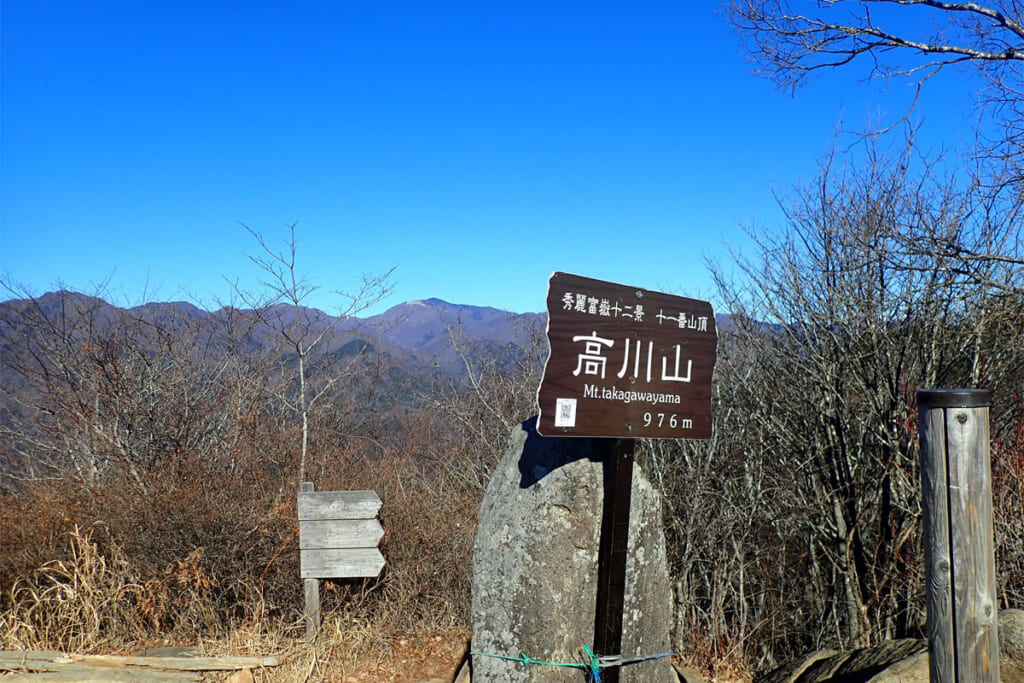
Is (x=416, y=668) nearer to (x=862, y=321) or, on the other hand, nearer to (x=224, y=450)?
(x=224, y=450)

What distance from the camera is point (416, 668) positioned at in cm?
520

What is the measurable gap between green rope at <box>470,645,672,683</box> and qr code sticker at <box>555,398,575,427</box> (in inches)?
41.9

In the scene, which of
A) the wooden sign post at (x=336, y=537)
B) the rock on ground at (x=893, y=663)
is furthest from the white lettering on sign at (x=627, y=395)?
the wooden sign post at (x=336, y=537)

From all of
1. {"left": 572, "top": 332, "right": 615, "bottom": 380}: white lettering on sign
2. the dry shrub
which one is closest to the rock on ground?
{"left": 572, "top": 332, "right": 615, "bottom": 380}: white lettering on sign

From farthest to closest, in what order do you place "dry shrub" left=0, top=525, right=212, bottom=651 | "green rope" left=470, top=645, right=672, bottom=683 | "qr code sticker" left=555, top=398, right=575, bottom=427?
"dry shrub" left=0, top=525, right=212, bottom=651 → "green rope" left=470, top=645, right=672, bottom=683 → "qr code sticker" left=555, top=398, right=575, bottom=427

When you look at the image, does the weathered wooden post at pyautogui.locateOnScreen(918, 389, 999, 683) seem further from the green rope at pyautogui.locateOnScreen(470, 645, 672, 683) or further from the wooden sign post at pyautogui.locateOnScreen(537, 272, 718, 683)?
the green rope at pyautogui.locateOnScreen(470, 645, 672, 683)

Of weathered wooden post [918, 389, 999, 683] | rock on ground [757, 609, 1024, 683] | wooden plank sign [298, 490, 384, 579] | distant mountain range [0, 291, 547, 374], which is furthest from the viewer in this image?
distant mountain range [0, 291, 547, 374]

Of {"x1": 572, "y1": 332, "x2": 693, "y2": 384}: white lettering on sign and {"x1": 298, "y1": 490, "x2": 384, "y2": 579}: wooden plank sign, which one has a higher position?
{"x1": 572, "y1": 332, "x2": 693, "y2": 384}: white lettering on sign

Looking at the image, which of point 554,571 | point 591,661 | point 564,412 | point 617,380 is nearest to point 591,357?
point 617,380

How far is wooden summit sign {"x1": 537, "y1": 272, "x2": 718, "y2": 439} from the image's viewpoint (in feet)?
9.75

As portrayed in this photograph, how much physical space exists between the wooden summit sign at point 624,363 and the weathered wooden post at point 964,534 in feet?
3.12

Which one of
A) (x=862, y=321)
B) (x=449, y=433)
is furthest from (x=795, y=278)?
(x=449, y=433)

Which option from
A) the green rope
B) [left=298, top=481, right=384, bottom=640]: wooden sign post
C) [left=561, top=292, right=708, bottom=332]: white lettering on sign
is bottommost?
the green rope

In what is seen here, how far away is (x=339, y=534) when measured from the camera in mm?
5219
